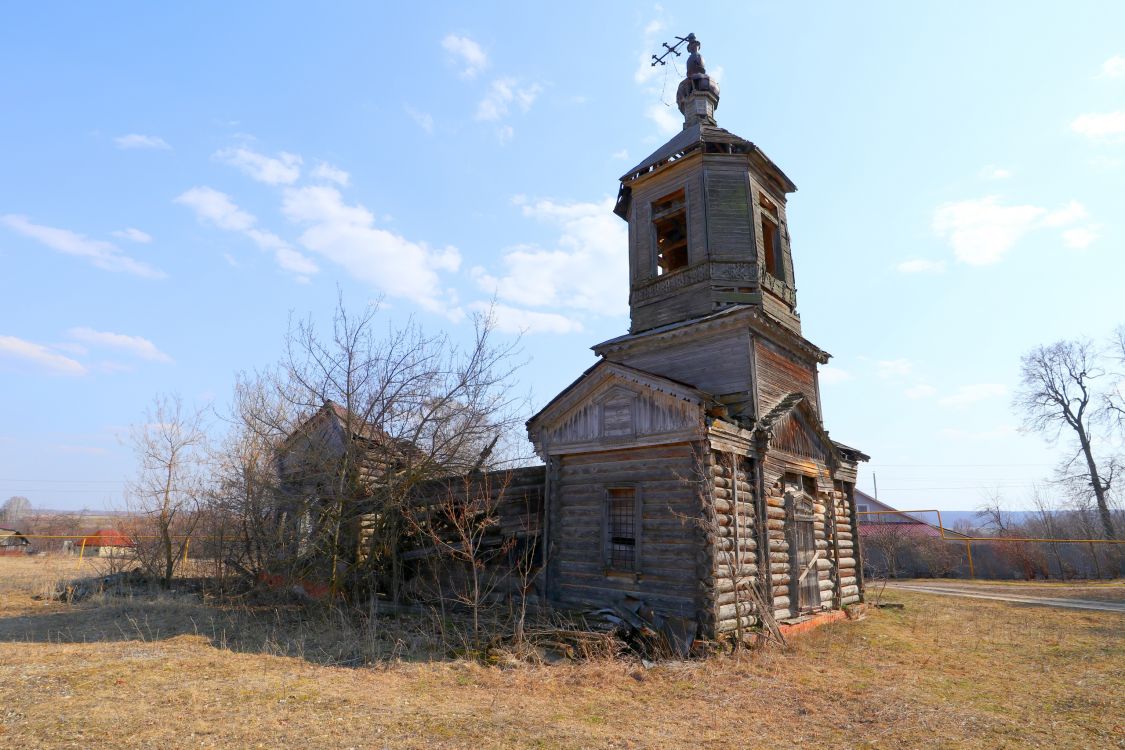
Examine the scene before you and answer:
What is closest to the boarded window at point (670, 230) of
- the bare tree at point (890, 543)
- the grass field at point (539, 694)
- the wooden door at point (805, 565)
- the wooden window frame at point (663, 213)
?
the wooden window frame at point (663, 213)

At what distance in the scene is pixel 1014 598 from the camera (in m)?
20.0

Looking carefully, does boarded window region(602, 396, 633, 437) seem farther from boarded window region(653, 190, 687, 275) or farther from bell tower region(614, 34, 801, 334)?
boarded window region(653, 190, 687, 275)

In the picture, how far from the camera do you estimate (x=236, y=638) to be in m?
11.7

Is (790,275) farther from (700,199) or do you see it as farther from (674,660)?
(674,660)

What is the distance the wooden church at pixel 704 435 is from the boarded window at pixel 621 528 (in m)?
0.03

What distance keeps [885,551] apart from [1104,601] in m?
11.6

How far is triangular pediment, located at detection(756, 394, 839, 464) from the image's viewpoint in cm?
1360

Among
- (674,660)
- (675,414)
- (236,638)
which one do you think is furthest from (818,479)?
(236,638)

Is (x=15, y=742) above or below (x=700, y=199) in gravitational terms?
below

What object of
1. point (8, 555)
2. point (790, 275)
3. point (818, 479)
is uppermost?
point (790, 275)

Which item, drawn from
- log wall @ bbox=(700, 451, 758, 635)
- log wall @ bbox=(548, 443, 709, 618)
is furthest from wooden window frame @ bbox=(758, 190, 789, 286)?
log wall @ bbox=(548, 443, 709, 618)

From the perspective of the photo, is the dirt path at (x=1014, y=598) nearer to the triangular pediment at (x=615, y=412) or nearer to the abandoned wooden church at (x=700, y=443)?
the abandoned wooden church at (x=700, y=443)

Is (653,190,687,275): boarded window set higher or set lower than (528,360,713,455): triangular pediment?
higher

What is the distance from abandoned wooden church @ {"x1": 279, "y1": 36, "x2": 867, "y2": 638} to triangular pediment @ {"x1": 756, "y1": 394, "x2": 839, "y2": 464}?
0.05 metres
